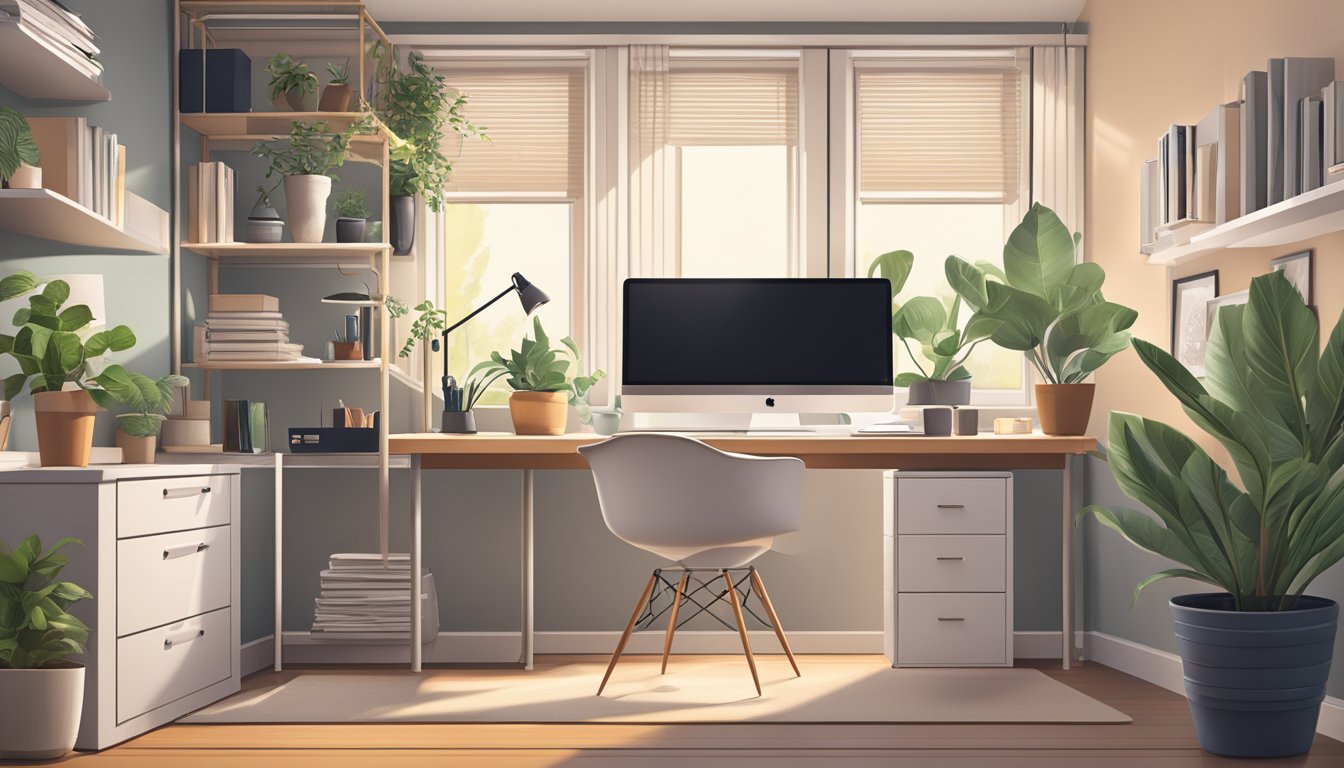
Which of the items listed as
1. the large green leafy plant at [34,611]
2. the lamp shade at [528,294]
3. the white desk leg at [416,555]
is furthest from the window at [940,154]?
the large green leafy plant at [34,611]

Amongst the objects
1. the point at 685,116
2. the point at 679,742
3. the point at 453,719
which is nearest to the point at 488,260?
the point at 685,116

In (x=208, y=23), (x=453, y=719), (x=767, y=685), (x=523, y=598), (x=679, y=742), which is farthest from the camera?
(x=208, y=23)

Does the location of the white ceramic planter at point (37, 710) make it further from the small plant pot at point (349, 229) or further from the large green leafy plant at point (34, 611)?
the small plant pot at point (349, 229)

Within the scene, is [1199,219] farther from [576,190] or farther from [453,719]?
[453,719]

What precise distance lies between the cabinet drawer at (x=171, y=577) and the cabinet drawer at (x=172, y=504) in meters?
0.03

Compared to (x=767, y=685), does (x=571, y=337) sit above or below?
above

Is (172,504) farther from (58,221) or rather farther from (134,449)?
(58,221)

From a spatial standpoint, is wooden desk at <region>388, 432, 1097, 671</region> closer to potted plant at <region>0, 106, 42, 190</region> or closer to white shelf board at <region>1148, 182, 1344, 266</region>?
white shelf board at <region>1148, 182, 1344, 266</region>

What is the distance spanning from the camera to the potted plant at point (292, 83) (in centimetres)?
372

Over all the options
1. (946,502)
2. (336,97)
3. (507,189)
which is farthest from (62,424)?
(946,502)

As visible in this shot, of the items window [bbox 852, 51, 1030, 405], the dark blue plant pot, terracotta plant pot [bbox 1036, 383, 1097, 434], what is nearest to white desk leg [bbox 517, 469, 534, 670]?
window [bbox 852, 51, 1030, 405]

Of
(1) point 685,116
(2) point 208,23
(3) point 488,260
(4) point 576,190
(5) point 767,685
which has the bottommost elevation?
(5) point 767,685

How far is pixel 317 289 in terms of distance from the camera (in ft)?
13.3

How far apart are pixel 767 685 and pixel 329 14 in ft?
9.07
